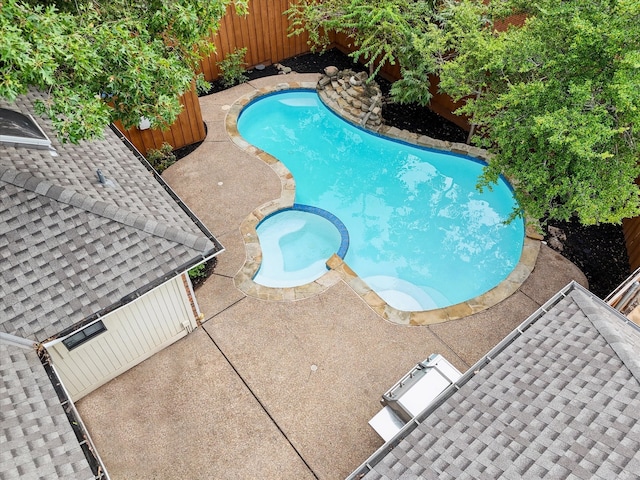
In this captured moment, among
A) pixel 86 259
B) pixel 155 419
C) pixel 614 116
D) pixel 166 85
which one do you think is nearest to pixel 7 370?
pixel 86 259

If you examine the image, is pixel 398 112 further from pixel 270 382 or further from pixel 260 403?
pixel 260 403

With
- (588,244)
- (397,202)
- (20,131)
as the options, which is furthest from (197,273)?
(588,244)

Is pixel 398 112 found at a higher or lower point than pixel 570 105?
lower

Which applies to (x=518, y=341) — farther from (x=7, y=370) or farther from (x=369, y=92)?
(x=369, y=92)

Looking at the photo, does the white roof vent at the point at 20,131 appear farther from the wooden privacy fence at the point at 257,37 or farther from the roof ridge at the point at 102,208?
the wooden privacy fence at the point at 257,37

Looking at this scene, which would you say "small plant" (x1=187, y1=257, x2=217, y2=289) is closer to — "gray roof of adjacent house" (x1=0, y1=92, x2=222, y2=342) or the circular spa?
the circular spa
